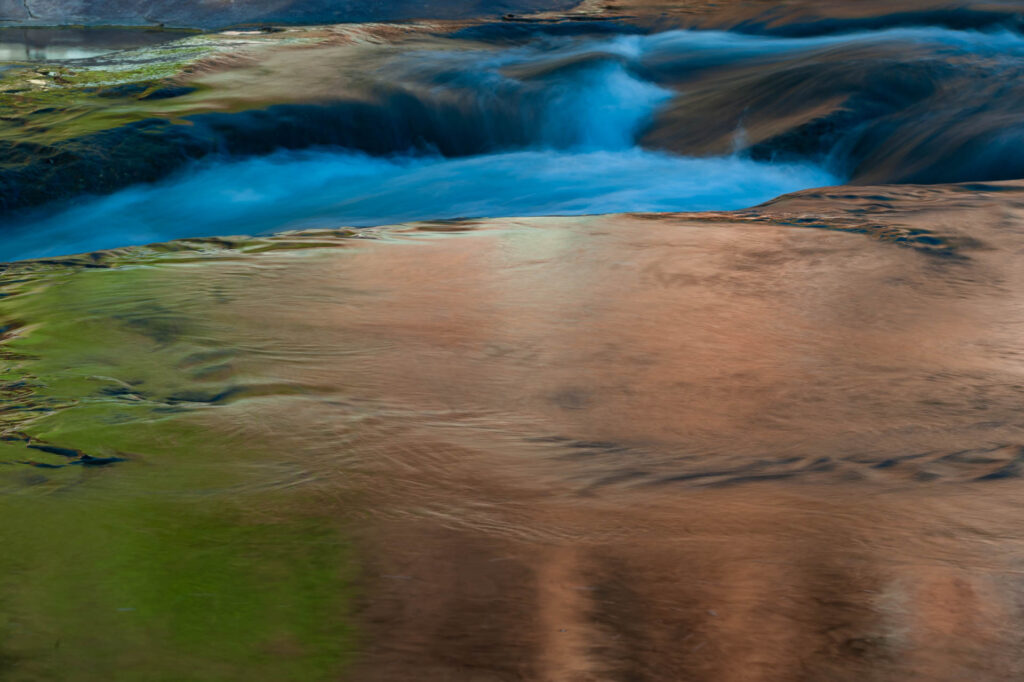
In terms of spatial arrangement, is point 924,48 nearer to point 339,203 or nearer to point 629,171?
point 629,171

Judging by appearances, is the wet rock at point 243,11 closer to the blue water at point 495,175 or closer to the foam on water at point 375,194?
the blue water at point 495,175

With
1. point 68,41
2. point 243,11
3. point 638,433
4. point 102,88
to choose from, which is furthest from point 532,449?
point 243,11

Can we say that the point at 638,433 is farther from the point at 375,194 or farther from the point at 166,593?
the point at 375,194

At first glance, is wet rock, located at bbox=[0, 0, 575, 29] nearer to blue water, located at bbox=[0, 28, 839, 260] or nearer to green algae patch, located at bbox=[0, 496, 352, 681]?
blue water, located at bbox=[0, 28, 839, 260]

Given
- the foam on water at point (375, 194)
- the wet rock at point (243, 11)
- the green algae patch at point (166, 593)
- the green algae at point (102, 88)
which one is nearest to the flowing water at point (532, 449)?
the green algae patch at point (166, 593)

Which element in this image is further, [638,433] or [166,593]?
[638,433]

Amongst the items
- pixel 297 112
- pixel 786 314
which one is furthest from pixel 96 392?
pixel 297 112

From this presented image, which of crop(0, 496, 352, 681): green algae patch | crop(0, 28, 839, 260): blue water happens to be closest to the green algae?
crop(0, 28, 839, 260): blue water
